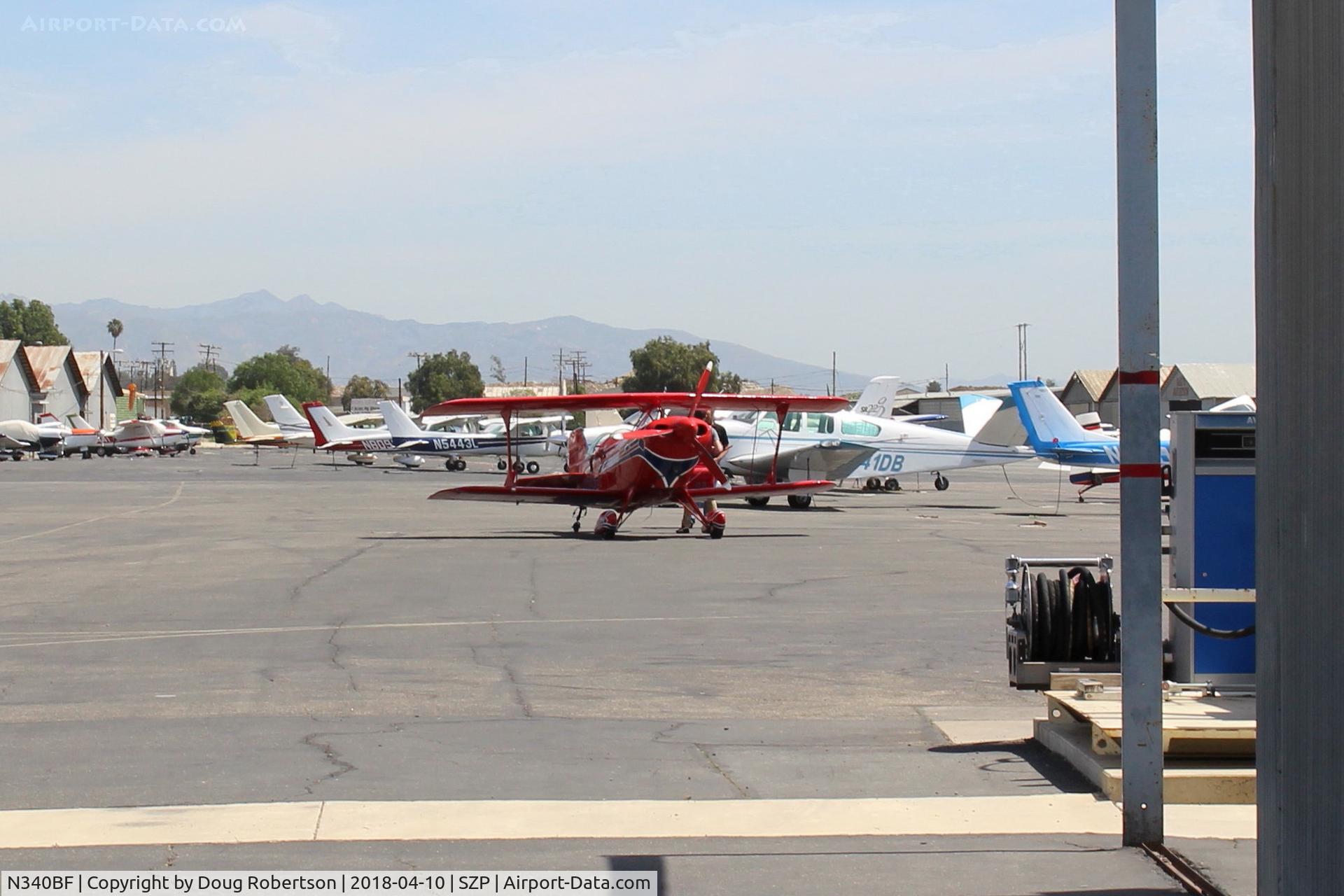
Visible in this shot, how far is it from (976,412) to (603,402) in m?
20.6

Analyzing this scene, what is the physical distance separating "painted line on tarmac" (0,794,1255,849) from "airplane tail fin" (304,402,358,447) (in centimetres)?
6154

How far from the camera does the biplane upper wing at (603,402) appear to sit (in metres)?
25.0

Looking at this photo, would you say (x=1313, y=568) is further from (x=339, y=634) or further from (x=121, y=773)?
(x=339, y=634)

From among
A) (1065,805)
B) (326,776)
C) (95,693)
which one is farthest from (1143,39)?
(95,693)

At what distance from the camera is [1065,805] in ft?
20.1

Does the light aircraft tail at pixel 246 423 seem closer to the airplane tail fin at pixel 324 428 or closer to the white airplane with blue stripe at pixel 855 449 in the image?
the airplane tail fin at pixel 324 428

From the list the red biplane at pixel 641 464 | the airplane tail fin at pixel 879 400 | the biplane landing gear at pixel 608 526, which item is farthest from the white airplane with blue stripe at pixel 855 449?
the biplane landing gear at pixel 608 526

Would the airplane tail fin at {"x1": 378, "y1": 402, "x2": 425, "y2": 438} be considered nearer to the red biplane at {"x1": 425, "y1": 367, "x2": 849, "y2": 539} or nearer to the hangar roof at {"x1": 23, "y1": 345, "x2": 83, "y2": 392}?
the red biplane at {"x1": 425, "y1": 367, "x2": 849, "y2": 539}

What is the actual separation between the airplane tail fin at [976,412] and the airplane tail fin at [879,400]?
2.42 meters

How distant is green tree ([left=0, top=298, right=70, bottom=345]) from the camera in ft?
528

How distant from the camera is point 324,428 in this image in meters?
66.6

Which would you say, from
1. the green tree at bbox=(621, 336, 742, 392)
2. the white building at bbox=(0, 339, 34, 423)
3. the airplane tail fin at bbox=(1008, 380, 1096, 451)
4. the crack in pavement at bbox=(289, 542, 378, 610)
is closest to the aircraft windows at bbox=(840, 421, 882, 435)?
the airplane tail fin at bbox=(1008, 380, 1096, 451)

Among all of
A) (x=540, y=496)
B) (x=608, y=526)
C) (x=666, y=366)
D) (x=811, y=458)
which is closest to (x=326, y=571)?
(x=608, y=526)

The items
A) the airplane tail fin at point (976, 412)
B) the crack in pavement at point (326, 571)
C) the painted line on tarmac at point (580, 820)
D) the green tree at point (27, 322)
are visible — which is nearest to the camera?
the painted line on tarmac at point (580, 820)
